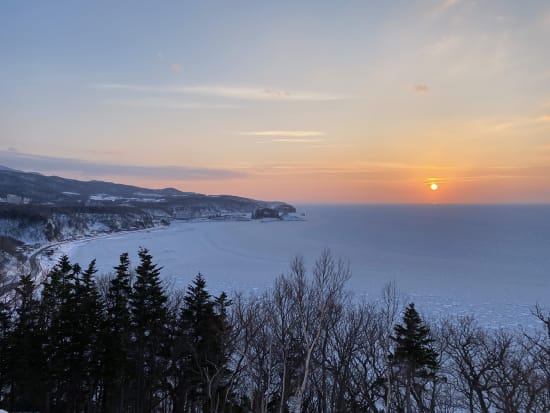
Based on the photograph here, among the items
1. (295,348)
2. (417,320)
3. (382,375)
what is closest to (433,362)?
(417,320)

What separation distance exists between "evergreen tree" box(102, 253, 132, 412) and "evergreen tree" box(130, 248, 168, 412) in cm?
38

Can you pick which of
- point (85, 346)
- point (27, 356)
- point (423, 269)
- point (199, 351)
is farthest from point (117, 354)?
point (423, 269)

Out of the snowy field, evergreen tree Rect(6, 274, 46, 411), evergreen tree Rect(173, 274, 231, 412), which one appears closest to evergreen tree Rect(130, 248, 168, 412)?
evergreen tree Rect(173, 274, 231, 412)

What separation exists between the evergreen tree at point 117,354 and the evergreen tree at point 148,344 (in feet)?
1.24

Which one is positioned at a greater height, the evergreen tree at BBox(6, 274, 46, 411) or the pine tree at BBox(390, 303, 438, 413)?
the pine tree at BBox(390, 303, 438, 413)

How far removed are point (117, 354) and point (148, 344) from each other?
1.23 metres

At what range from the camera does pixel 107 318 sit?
16.1 m

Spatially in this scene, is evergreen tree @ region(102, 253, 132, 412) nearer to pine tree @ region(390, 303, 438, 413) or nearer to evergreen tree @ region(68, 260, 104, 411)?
evergreen tree @ region(68, 260, 104, 411)

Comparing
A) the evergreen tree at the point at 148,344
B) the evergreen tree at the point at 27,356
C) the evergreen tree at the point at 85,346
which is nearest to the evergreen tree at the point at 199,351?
the evergreen tree at the point at 148,344

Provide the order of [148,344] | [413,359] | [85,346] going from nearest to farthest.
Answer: [413,359], [85,346], [148,344]

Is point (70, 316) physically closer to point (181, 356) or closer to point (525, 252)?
point (181, 356)

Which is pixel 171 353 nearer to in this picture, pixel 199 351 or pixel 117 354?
pixel 199 351

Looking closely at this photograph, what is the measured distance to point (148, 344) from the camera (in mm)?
15211

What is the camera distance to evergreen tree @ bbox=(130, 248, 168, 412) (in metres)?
14.9
